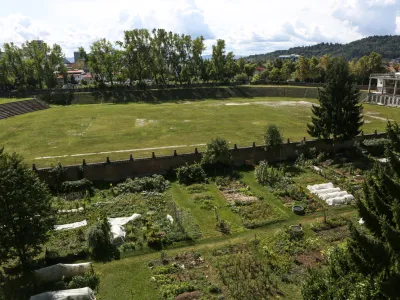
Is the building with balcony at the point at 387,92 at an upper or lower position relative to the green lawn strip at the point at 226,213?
upper

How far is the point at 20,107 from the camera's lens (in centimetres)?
6406

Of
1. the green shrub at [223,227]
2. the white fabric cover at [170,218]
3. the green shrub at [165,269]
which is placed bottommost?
the green shrub at [165,269]

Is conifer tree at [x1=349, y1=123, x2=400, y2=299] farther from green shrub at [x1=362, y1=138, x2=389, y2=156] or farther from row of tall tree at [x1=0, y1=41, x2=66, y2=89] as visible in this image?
row of tall tree at [x1=0, y1=41, x2=66, y2=89]

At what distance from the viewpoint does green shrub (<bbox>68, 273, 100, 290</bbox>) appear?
1534cm

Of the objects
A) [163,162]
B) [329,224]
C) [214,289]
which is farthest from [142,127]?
[214,289]

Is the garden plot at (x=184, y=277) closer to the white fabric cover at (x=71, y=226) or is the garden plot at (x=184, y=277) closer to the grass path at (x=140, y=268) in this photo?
the grass path at (x=140, y=268)

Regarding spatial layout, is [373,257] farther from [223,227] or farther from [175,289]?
[223,227]

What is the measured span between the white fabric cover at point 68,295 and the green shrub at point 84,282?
3.41 feet

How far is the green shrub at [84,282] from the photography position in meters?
15.3

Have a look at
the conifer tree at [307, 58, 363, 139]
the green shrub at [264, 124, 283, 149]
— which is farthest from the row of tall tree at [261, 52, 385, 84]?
the green shrub at [264, 124, 283, 149]

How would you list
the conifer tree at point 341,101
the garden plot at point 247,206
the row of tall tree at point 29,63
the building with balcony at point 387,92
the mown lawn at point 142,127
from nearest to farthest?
1. the garden plot at point 247,206
2. the conifer tree at point 341,101
3. the mown lawn at point 142,127
4. the building with balcony at point 387,92
5. the row of tall tree at point 29,63

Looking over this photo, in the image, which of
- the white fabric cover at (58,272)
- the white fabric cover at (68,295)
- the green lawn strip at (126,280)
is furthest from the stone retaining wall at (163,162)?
the white fabric cover at (68,295)

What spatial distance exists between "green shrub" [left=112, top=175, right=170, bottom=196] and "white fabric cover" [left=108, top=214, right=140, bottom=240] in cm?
491

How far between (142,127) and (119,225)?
1143 inches
